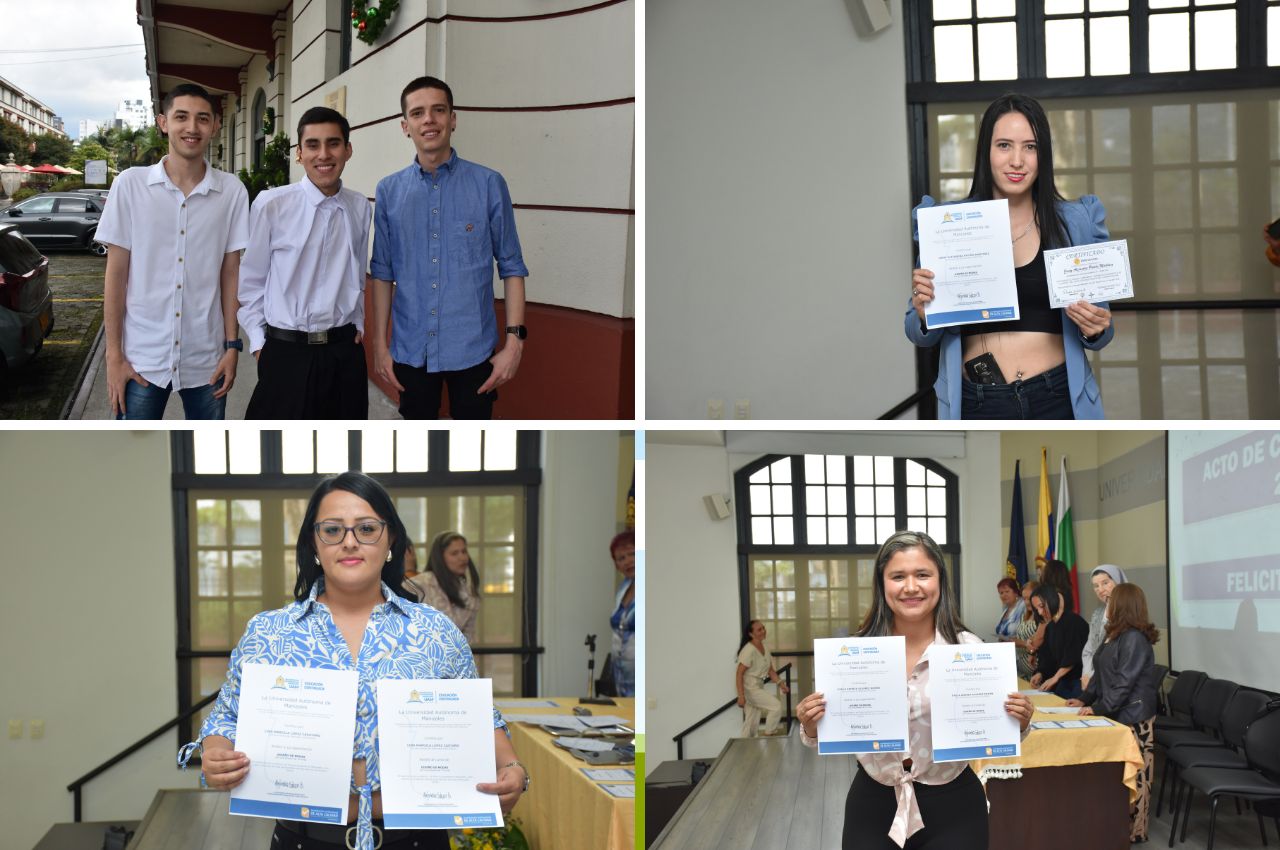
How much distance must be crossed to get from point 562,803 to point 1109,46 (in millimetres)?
5054

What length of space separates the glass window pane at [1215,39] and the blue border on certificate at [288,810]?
574cm

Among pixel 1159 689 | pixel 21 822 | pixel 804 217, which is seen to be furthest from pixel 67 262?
pixel 804 217

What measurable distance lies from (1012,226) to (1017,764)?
1379mm

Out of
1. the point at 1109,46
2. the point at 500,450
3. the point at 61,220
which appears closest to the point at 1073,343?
the point at 500,450

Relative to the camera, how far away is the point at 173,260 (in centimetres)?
321

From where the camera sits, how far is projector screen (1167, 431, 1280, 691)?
3246 millimetres

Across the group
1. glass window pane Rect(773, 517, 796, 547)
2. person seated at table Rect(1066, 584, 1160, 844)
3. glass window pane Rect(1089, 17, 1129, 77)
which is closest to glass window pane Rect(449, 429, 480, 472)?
glass window pane Rect(773, 517, 796, 547)

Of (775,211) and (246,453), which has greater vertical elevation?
(775,211)

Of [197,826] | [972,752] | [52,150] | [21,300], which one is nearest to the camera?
[972,752]

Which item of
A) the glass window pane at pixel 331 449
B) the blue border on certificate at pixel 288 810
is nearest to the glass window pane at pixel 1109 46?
the glass window pane at pixel 331 449

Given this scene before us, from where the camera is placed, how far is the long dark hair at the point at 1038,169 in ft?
10.1

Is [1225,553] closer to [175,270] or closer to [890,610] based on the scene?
[890,610]

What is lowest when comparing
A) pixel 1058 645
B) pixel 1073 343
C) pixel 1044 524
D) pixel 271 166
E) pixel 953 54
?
pixel 1058 645

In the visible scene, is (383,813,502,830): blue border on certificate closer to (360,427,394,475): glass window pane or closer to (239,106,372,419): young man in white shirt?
(360,427,394,475): glass window pane
